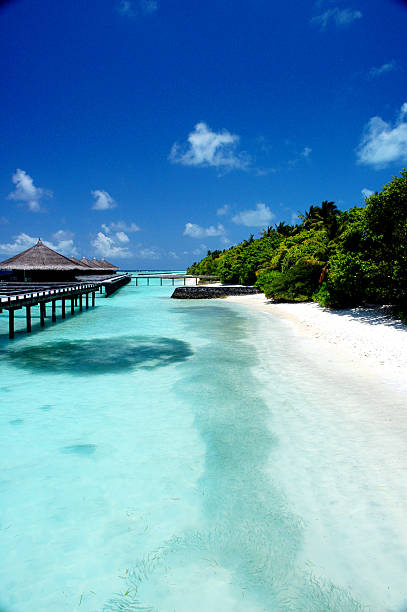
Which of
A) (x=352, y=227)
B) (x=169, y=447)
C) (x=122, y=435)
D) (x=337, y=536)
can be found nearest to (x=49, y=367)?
(x=122, y=435)

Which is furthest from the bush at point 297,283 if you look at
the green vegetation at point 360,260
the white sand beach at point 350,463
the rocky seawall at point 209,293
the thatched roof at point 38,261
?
the thatched roof at point 38,261

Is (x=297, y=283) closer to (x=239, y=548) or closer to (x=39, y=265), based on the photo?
(x=39, y=265)

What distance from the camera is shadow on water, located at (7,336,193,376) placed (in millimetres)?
10305

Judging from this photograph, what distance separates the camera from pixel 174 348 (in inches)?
511

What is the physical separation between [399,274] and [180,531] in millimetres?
12230

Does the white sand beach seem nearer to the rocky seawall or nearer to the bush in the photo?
the bush

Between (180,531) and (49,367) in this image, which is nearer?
(180,531)

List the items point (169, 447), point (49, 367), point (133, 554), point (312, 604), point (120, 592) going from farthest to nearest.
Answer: point (49, 367) → point (169, 447) → point (133, 554) → point (120, 592) → point (312, 604)

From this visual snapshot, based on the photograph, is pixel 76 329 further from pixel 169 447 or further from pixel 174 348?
pixel 169 447

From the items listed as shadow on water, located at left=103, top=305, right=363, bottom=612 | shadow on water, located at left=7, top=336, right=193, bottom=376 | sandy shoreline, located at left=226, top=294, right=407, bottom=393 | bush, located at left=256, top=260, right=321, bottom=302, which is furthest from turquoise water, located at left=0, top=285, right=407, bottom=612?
bush, located at left=256, top=260, right=321, bottom=302

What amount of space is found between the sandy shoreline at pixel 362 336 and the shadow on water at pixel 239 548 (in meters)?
4.23

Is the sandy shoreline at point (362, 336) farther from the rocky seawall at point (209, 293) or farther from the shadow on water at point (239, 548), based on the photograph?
the rocky seawall at point (209, 293)

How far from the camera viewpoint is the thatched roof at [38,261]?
85.1 feet

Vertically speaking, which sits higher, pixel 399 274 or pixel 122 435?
pixel 399 274
